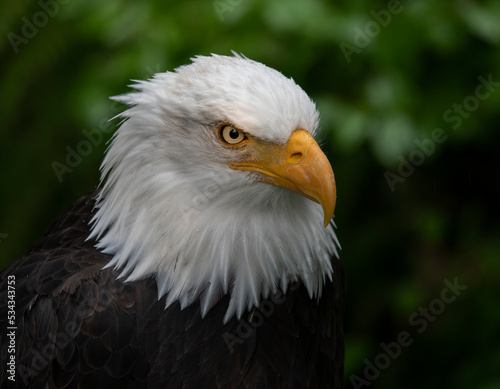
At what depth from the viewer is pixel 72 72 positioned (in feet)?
14.6

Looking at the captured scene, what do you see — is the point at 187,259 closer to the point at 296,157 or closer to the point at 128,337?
the point at 128,337

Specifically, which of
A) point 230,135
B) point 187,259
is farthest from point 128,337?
point 230,135

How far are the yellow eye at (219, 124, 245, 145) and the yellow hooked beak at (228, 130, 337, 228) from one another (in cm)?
4

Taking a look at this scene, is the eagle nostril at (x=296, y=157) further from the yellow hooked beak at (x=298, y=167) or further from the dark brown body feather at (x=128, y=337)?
the dark brown body feather at (x=128, y=337)

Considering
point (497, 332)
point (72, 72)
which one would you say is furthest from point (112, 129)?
point (497, 332)

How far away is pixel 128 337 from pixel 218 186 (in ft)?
2.28

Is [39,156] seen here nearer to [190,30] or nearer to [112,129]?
[112,129]

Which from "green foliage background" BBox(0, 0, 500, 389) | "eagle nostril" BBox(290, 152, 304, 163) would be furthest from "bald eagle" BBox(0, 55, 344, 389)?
"green foliage background" BBox(0, 0, 500, 389)

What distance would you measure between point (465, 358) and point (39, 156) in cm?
299

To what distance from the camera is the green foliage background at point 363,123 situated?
337cm

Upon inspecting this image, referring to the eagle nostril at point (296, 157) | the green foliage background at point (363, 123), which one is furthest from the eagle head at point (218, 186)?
the green foliage background at point (363, 123)

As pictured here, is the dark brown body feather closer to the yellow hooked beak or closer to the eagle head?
the eagle head

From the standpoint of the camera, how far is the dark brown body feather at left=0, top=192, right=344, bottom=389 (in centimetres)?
276

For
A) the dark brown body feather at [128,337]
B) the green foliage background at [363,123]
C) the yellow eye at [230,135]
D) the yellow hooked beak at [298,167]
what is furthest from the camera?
the green foliage background at [363,123]
